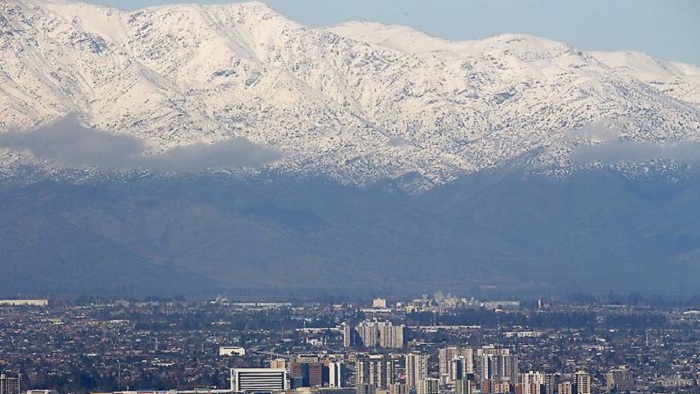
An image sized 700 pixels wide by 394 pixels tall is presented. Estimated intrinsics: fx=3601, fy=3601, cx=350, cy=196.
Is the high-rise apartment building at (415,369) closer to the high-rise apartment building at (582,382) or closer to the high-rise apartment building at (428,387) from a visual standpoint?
the high-rise apartment building at (428,387)

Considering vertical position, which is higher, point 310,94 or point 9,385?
point 310,94

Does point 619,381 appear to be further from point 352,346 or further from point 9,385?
point 9,385

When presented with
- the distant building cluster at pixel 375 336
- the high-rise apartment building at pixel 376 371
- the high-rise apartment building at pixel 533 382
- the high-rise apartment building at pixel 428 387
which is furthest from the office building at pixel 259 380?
the distant building cluster at pixel 375 336

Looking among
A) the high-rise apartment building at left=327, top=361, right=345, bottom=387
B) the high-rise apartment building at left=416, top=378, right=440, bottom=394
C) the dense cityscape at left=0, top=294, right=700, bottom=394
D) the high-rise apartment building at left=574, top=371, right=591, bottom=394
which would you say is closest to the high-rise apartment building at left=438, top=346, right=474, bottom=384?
the dense cityscape at left=0, top=294, right=700, bottom=394

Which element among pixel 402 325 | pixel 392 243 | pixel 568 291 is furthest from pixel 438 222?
pixel 402 325

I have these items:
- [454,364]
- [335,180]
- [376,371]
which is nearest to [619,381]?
[454,364]
